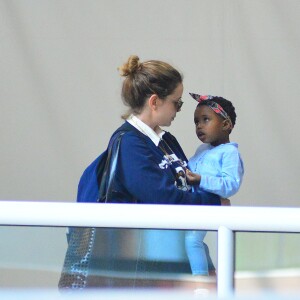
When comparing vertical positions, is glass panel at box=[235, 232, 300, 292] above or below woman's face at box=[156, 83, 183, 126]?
below

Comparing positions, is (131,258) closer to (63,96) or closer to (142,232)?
(142,232)

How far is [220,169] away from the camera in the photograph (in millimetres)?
2768

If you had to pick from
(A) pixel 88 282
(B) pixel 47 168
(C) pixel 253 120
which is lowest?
(A) pixel 88 282

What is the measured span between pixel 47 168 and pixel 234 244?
2.64 m

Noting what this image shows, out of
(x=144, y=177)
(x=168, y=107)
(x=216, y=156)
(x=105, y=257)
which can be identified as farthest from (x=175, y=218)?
(x=216, y=156)

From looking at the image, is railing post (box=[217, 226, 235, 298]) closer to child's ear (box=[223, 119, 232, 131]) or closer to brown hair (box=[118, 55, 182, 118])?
brown hair (box=[118, 55, 182, 118])

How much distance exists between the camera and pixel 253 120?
168 inches

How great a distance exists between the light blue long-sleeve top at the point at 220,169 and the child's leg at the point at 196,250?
855 millimetres

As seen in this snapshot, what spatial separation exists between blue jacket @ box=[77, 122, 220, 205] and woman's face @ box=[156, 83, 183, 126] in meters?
0.11

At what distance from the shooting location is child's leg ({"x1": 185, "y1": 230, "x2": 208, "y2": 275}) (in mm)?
1732

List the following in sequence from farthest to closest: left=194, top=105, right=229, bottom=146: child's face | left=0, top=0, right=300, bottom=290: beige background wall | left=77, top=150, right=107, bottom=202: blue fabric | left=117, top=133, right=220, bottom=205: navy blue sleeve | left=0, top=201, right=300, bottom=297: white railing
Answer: left=0, top=0, right=300, bottom=290: beige background wall → left=194, top=105, right=229, bottom=146: child's face → left=77, top=150, right=107, bottom=202: blue fabric → left=117, top=133, right=220, bottom=205: navy blue sleeve → left=0, top=201, right=300, bottom=297: white railing

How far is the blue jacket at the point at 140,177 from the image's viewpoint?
8.00 feet

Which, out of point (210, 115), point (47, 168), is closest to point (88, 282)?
point (210, 115)

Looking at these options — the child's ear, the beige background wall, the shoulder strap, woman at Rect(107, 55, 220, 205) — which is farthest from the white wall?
the shoulder strap
